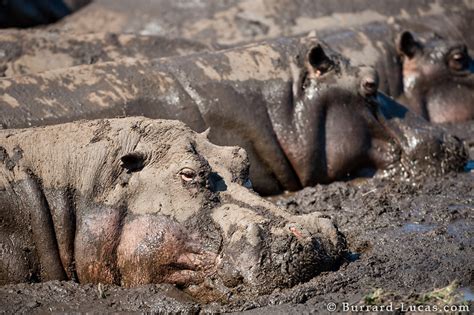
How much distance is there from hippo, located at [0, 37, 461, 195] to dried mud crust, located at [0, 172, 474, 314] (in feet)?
2.04

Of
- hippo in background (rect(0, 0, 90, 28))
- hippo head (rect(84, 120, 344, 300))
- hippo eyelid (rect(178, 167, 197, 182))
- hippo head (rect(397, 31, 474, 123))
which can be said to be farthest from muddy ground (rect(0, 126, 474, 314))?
hippo in background (rect(0, 0, 90, 28))

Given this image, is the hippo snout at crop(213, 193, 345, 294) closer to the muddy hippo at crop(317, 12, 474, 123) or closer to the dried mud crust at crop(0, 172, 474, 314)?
the dried mud crust at crop(0, 172, 474, 314)

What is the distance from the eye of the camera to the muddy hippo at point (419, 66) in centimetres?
1258

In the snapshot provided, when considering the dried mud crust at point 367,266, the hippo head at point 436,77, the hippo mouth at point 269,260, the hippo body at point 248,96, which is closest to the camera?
the hippo mouth at point 269,260

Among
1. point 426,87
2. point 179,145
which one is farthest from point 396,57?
point 179,145

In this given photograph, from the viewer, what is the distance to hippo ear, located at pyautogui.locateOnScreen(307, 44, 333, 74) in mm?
10367

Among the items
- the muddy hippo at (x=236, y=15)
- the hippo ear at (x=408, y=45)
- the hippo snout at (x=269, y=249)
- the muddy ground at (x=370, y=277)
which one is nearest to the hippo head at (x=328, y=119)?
the muddy ground at (x=370, y=277)

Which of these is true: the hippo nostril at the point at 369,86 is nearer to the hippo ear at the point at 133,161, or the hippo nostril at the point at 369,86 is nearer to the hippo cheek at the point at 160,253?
the hippo ear at the point at 133,161

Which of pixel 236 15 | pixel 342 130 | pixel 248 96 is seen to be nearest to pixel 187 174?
pixel 248 96

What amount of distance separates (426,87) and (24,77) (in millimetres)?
5485

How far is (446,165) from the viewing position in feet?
34.2

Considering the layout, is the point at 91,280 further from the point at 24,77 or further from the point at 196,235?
the point at 24,77

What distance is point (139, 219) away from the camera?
7.04 metres

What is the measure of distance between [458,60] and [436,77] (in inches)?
15.0
